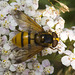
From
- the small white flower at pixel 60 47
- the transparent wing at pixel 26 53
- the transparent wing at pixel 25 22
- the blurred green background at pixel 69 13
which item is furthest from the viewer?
the blurred green background at pixel 69 13

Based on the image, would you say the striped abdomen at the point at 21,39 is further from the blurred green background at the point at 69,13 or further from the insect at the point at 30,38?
the blurred green background at the point at 69,13

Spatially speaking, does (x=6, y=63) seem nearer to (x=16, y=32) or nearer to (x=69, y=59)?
(x=16, y=32)

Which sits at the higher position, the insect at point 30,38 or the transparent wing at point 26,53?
the insect at point 30,38

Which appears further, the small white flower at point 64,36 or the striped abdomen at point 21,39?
the small white flower at point 64,36

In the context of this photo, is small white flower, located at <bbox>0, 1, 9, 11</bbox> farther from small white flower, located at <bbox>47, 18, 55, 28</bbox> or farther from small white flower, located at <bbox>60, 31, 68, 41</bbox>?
small white flower, located at <bbox>60, 31, 68, 41</bbox>

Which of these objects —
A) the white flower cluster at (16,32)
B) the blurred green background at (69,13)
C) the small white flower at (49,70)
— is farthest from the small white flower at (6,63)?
the blurred green background at (69,13)

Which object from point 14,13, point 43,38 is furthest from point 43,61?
point 14,13

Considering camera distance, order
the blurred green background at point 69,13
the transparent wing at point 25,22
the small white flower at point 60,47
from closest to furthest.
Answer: the transparent wing at point 25,22, the small white flower at point 60,47, the blurred green background at point 69,13

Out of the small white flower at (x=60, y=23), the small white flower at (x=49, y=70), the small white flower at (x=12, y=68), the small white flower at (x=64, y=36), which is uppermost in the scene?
the small white flower at (x=60, y=23)

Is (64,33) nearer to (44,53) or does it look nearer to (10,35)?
(44,53)
